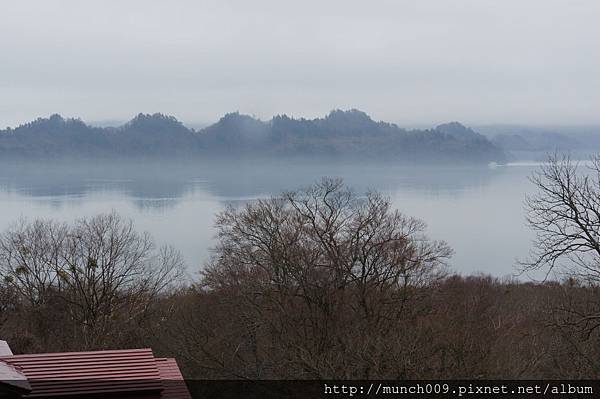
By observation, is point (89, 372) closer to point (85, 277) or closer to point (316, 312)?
point (316, 312)

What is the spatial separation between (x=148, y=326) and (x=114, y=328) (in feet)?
3.09

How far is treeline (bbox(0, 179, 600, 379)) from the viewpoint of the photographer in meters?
12.7

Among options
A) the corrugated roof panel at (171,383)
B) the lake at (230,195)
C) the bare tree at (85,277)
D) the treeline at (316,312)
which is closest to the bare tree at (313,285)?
the treeline at (316,312)

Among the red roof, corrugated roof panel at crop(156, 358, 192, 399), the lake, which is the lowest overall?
the lake

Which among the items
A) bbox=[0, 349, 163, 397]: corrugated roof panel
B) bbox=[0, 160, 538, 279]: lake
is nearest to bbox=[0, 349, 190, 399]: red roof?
bbox=[0, 349, 163, 397]: corrugated roof panel

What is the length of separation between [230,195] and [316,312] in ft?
211

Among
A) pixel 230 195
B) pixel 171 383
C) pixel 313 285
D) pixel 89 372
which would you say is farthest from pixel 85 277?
pixel 230 195

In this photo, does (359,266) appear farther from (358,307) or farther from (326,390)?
(326,390)

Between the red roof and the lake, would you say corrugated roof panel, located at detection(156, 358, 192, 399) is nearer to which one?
the red roof

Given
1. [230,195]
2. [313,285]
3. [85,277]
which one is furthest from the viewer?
[230,195]

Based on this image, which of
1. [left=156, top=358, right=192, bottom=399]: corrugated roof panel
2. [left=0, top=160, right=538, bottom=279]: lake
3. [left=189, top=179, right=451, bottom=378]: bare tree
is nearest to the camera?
[left=156, top=358, right=192, bottom=399]: corrugated roof panel

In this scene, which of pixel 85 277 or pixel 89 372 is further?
pixel 85 277

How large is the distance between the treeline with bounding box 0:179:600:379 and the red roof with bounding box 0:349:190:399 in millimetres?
6557

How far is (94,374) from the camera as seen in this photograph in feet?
18.6
